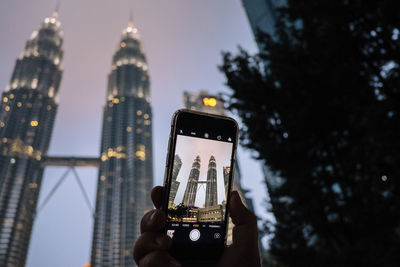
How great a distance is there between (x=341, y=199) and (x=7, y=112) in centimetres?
650

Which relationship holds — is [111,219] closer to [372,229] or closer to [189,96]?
[189,96]

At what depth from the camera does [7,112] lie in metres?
4.14

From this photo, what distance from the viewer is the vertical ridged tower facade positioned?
58.2 meters

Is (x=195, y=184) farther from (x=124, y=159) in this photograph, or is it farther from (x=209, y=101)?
(x=124, y=159)

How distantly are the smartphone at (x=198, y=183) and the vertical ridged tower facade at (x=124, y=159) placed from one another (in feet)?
172

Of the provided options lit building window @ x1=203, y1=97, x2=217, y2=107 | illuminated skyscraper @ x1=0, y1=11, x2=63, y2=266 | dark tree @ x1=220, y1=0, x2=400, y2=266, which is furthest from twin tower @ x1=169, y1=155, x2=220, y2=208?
illuminated skyscraper @ x1=0, y1=11, x2=63, y2=266

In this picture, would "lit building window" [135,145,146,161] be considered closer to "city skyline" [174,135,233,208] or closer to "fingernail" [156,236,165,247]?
"city skyline" [174,135,233,208]

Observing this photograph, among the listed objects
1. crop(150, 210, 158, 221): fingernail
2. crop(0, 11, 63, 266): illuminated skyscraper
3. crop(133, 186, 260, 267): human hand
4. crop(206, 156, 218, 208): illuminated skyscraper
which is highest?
crop(0, 11, 63, 266): illuminated skyscraper

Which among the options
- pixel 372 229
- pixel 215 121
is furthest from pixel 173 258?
pixel 372 229

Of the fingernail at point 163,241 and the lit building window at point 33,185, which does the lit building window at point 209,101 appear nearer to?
the fingernail at point 163,241

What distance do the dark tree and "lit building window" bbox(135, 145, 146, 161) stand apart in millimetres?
64261

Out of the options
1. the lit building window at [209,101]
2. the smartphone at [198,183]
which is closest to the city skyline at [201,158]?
the smartphone at [198,183]

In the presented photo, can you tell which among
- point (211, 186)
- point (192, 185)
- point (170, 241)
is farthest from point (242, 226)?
point (170, 241)

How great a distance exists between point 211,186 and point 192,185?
0.14 metres
